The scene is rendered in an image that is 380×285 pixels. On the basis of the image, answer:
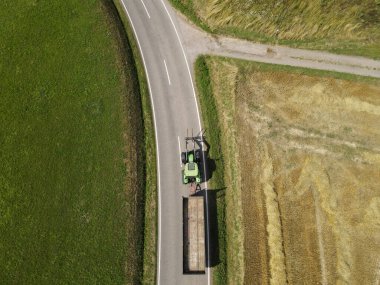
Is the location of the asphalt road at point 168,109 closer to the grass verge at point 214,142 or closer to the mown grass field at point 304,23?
the grass verge at point 214,142

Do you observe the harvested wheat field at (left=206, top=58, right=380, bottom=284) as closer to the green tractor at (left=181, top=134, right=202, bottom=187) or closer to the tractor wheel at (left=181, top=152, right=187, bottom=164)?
the green tractor at (left=181, top=134, right=202, bottom=187)

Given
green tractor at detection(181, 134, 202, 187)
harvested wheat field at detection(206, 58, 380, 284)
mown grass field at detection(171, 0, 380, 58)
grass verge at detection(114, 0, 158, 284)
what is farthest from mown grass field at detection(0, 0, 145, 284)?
mown grass field at detection(171, 0, 380, 58)

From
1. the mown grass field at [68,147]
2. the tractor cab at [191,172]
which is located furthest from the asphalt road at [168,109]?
the mown grass field at [68,147]

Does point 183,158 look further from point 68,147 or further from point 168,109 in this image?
point 68,147

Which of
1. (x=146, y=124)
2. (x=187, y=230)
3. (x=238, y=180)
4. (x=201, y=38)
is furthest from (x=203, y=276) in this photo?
(x=201, y=38)

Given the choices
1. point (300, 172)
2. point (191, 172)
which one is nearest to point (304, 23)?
point (300, 172)
